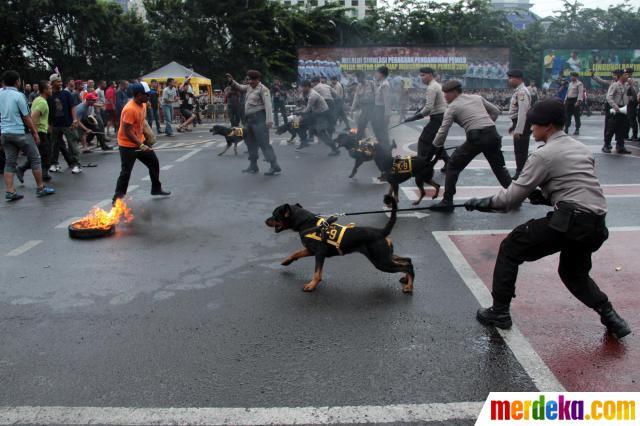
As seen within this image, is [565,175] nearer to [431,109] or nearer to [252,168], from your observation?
[431,109]

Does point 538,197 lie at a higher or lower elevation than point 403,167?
higher

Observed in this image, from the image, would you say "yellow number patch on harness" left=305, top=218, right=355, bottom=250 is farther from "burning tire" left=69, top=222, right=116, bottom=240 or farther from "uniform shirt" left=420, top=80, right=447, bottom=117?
"uniform shirt" left=420, top=80, right=447, bottom=117

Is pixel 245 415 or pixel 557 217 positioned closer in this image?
pixel 245 415

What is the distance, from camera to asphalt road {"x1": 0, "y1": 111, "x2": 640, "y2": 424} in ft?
11.2

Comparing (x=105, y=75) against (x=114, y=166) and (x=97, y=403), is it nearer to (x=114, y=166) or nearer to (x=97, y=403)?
(x=114, y=166)

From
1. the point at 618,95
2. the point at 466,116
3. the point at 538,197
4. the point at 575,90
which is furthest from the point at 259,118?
the point at 575,90

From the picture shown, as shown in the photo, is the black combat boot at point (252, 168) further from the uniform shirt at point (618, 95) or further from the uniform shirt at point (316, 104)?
the uniform shirt at point (618, 95)

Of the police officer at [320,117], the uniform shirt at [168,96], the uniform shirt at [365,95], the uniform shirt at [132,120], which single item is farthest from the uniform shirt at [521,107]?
the uniform shirt at [168,96]

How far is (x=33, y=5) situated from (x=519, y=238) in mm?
41664

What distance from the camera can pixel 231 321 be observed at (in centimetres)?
443

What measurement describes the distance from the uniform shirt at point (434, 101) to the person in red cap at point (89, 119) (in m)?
9.10

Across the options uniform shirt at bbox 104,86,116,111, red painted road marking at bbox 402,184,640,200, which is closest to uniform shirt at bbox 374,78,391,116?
red painted road marking at bbox 402,184,640,200

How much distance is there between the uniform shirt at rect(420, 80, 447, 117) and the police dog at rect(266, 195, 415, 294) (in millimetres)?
4962

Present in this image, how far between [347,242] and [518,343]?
1.64 meters
